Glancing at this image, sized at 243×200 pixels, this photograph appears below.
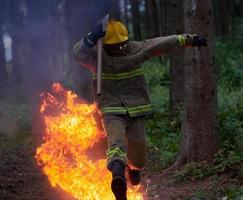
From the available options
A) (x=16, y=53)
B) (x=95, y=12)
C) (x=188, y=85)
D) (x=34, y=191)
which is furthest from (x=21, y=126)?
(x=16, y=53)

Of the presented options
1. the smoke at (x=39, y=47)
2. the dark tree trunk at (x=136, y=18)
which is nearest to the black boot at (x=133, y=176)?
the smoke at (x=39, y=47)

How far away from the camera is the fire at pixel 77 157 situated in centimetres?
746

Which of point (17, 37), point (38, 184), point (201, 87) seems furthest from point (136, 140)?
point (17, 37)

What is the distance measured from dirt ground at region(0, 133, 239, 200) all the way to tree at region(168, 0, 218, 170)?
721 millimetres

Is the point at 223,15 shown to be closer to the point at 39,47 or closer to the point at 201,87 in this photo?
the point at 39,47

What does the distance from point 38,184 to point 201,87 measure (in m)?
3.26

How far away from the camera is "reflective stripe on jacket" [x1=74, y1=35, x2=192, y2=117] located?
6.75 m

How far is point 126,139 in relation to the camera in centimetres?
676

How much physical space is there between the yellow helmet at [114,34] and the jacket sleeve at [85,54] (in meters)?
0.23

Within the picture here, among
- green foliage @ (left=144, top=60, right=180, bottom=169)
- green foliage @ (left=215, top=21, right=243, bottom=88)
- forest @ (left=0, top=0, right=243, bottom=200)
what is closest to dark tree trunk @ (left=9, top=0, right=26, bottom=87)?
forest @ (left=0, top=0, right=243, bottom=200)

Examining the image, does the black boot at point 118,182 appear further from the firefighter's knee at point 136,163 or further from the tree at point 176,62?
the tree at point 176,62

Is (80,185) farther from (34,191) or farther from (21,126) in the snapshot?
(21,126)

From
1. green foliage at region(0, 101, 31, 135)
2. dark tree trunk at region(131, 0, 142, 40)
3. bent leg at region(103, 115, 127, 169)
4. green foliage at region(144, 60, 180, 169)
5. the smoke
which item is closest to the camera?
bent leg at region(103, 115, 127, 169)

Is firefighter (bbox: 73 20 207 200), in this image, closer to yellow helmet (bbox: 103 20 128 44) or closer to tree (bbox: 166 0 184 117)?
yellow helmet (bbox: 103 20 128 44)
